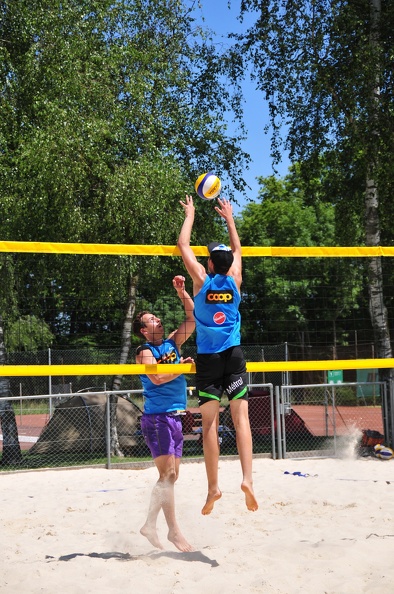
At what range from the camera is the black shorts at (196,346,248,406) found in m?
4.65

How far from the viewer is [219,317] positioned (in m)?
4.66

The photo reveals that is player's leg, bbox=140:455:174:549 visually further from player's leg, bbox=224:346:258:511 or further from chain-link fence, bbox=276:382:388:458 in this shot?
chain-link fence, bbox=276:382:388:458

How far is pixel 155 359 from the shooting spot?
5.20 meters

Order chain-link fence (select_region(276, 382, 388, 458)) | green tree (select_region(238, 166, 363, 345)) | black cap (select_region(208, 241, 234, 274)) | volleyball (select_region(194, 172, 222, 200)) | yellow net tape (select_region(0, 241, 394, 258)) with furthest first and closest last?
green tree (select_region(238, 166, 363, 345)), chain-link fence (select_region(276, 382, 388, 458)), yellow net tape (select_region(0, 241, 394, 258)), volleyball (select_region(194, 172, 222, 200)), black cap (select_region(208, 241, 234, 274))

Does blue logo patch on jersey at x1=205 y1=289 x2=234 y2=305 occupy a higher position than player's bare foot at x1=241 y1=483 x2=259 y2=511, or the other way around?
blue logo patch on jersey at x1=205 y1=289 x2=234 y2=305

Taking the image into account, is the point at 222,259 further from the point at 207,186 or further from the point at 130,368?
the point at 130,368

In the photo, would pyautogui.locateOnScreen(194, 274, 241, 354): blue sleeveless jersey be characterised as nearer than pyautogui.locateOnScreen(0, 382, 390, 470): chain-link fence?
Yes

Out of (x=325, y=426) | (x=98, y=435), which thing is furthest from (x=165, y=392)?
(x=325, y=426)

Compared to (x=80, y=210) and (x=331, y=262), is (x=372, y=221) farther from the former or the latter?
(x=331, y=262)

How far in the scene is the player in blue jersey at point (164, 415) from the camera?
16.7ft

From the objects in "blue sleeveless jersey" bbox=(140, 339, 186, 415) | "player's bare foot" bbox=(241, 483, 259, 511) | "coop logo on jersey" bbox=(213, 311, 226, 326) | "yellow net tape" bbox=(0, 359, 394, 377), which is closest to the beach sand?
"player's bare foot" bbox=(241, 483, 259, 511)

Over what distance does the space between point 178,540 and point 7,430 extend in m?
6.68

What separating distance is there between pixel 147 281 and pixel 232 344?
28.3 feet

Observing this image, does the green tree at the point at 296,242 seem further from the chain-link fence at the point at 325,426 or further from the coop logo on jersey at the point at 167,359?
the coop logo on jersey at the point at 167,359
